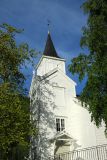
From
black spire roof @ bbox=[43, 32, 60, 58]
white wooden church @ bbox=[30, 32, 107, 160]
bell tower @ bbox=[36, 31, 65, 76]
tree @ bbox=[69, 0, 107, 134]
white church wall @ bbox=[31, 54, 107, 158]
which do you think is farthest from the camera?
black spire roof @ bbox=[43, 32, 60, 58]

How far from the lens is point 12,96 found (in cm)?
1853

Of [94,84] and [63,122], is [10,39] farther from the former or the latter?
[63,122]

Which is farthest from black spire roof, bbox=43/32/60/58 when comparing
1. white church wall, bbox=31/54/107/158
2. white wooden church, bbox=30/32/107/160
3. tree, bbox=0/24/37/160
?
tree, bbox=0/24/37/160

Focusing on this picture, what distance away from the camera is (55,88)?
28.5 meters

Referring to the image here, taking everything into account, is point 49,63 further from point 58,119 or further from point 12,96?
point 12,96

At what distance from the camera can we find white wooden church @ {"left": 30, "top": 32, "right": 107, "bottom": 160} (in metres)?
25.5

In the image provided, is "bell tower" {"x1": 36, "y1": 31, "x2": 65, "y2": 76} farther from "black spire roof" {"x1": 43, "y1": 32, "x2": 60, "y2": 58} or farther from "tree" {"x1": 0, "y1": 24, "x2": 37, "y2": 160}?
"tree" {"x1": 0, "y1": 24, "x2": 37, "y2": 160}

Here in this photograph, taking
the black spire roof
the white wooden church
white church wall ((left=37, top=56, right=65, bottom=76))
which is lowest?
the white wooden church

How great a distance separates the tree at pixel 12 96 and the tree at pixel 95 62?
14.3 feet

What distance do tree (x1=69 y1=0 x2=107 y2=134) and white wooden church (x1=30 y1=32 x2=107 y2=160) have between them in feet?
27.1

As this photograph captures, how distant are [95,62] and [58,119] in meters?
11.1

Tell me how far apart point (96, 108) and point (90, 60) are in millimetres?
3541

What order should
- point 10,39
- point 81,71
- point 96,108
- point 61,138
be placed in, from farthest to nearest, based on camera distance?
point 61,138, point 10,39, point 81,71, point 96,108

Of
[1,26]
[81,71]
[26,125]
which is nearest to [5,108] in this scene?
[26,125]
